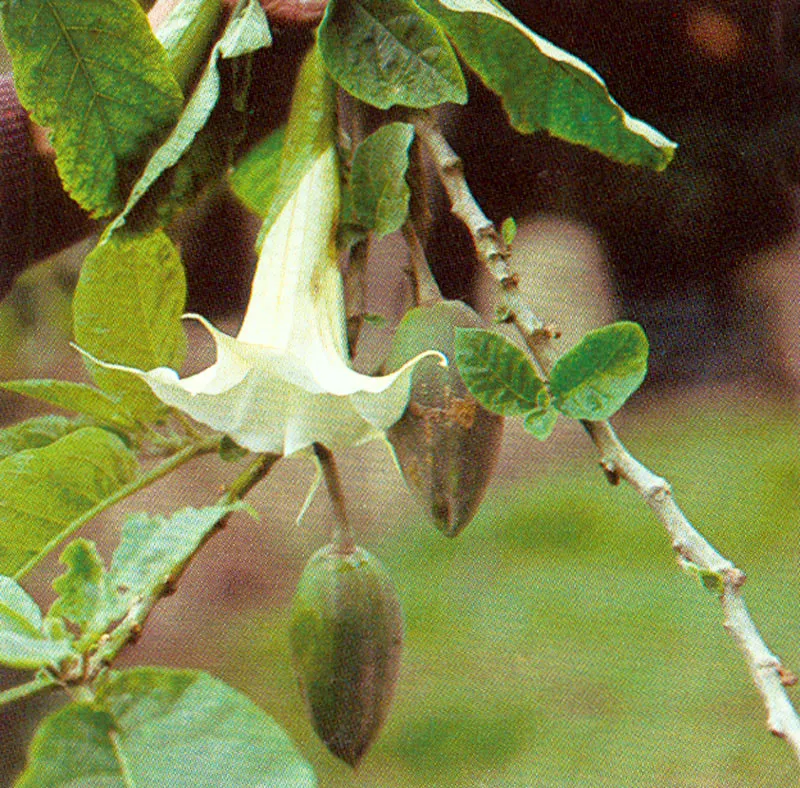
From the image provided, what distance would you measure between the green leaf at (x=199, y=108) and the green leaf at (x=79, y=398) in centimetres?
6

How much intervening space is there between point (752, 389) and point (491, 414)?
0.47 feet

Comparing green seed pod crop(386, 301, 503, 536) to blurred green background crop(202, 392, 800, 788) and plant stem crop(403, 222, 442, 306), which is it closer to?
plant stem crop(403, 222, 442, 306)

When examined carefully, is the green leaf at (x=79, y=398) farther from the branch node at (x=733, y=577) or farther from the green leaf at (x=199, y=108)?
the branch node at (x=733, y=577)

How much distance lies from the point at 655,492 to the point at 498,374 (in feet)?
0.14

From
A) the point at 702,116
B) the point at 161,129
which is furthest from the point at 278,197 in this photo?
the point at 702,116

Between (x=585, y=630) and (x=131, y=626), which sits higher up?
(x=131, y=626)

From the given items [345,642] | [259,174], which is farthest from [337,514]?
[259,174]

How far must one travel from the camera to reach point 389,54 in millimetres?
235

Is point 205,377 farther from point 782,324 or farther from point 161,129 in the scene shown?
point 782,324

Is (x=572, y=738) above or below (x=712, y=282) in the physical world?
below

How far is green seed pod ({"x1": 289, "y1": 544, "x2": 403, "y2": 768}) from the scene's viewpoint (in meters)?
0.24

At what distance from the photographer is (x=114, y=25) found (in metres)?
0.24

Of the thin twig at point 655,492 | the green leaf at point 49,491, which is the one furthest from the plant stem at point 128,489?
the thin twig at point 655,492

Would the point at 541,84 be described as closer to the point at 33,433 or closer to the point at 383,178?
the point at 383,178
